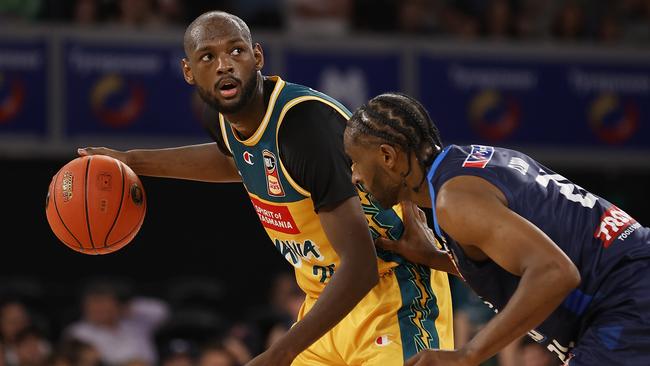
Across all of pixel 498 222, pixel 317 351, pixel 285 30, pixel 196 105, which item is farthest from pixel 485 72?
pixel 498 222

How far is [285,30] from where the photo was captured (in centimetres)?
1088

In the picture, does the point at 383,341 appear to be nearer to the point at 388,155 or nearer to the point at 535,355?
the point at 388,155

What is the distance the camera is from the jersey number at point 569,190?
12.1 feet

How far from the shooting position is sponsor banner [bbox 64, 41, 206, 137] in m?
10.2

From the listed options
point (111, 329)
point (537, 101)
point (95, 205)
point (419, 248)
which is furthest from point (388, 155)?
point (537, 101)

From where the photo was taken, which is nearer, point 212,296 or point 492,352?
point 492,352

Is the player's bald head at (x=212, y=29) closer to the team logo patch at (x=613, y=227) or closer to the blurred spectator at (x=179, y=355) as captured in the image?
the team logo patch at (x=613, y=227)

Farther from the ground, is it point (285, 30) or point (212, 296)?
point (285, 30)

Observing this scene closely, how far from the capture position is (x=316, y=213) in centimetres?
435

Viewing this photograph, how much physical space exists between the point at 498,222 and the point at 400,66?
7.50 metres

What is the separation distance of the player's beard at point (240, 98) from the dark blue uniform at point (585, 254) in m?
0.97

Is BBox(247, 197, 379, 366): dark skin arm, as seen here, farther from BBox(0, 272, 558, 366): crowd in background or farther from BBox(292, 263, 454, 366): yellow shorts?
BBox(0, 272, 558, 366): crowd in background

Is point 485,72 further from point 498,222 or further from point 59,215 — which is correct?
point 498,222

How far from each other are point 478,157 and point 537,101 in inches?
304
